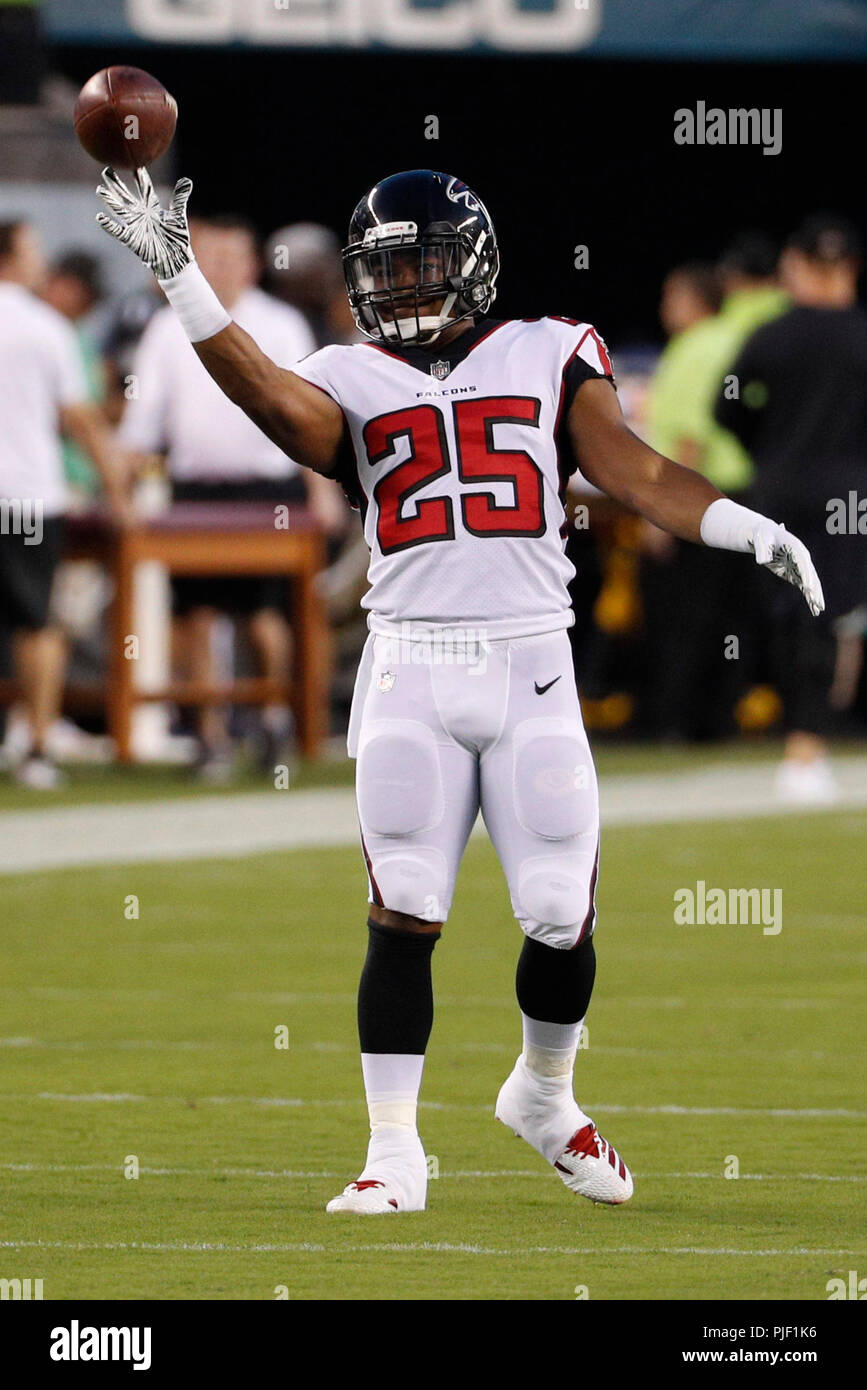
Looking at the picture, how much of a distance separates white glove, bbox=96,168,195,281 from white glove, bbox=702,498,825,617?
44.0 inches

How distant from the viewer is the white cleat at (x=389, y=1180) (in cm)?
550

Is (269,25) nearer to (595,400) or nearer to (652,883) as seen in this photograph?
(652,883)

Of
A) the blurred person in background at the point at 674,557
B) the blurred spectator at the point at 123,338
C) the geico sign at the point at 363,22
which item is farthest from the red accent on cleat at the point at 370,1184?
the geico sign at the point at 363,22

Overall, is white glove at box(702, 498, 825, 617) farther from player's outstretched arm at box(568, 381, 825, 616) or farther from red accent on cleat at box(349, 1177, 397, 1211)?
red accent on cleat at box(349, 1177, 397, 1211)

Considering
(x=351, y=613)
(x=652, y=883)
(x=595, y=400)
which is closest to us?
(x=595, y=400)

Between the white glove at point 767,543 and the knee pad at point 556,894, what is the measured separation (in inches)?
26.0

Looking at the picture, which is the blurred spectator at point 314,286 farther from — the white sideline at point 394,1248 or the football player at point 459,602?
the white sideline at point 394,1248

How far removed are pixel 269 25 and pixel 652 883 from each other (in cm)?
987

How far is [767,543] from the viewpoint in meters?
5.46

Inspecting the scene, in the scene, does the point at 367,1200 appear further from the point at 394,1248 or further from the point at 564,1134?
the point at 564,1134

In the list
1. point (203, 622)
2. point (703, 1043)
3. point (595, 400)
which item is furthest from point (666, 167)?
point (595, 400)

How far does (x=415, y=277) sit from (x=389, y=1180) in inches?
68.5

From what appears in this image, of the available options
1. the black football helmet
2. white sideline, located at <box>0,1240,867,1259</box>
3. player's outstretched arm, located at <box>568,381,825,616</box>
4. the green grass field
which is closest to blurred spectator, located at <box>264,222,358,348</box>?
the green grass field

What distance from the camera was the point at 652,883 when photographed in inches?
434
